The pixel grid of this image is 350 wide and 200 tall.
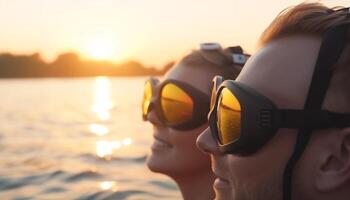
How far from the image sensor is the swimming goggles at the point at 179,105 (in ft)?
12.3

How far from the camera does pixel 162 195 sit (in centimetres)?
659

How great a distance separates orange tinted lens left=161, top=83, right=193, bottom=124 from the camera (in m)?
3.80

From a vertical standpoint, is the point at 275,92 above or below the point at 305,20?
below

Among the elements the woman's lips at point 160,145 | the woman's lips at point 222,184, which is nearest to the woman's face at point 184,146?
the woman's lips at point 160,145

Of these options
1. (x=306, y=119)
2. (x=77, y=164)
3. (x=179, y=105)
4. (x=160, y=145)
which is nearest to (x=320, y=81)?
(x=306, y=119)

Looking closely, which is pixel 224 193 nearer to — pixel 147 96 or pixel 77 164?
pixel 147 96

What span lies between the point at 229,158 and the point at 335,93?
0.53 metres

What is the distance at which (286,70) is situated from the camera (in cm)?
216

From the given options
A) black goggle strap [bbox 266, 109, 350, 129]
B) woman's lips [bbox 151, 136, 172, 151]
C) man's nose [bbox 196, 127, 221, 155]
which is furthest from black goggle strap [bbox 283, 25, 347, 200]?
woman's lips [bbox 151, 136, 172, 151]

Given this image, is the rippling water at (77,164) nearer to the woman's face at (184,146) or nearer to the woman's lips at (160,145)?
the woman's lips at (160,145)

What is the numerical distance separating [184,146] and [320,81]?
186 cm

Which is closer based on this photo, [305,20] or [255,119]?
[255,119]

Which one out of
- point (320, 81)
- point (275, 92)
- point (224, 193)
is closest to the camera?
point (320, 81)

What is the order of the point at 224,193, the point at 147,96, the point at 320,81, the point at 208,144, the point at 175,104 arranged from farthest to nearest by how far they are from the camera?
the point at 147,96 < the point at 175,104 < the point at 208,144 < the point at 224,193 < the point at 320,81
